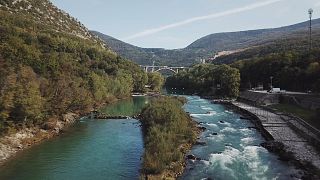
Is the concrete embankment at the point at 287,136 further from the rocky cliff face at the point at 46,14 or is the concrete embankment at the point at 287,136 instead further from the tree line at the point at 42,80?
the rocky cliff face at the point at 46,14

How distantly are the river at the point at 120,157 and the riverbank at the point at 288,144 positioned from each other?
1397mm

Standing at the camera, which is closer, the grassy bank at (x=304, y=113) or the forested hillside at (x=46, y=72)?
the forested hillside at (x=46, y=72)

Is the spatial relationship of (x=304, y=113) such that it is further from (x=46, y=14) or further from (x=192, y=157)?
(x=46, y=14)

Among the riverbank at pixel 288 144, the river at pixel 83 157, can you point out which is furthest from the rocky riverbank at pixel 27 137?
the riverbank at pixel 288 144

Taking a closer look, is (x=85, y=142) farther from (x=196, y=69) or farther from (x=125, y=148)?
(x=196, y=69)

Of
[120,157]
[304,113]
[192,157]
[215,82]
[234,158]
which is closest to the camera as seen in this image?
[192,157]

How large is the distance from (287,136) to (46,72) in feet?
145

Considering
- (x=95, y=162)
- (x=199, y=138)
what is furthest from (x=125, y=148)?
(x=199, y=138)

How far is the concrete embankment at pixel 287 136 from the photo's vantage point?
147 ft

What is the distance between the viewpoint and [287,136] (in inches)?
2189

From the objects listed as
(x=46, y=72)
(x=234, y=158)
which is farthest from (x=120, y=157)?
(x=46, y=72)

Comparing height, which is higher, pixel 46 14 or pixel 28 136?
pixel 46 14

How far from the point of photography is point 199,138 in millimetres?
57250

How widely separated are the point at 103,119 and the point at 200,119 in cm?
1933
